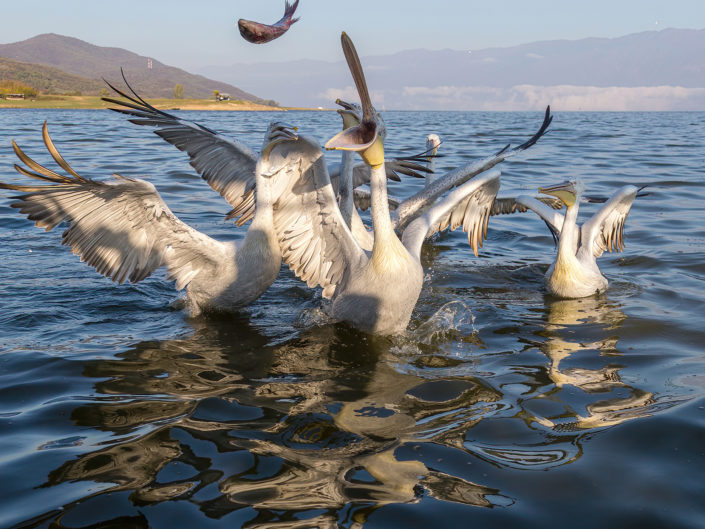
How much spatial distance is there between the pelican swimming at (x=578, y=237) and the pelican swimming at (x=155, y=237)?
3182 millimetres

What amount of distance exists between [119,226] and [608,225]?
5.77 m

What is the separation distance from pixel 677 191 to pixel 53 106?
204 feet

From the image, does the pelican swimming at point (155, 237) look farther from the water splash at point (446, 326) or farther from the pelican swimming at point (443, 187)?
the water splash at point (446, 326)

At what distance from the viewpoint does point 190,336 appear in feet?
19.6

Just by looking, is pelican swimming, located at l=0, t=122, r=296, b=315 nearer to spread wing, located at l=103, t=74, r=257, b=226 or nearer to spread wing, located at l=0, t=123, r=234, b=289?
spread wing, located at l=0, t=123, r=234, b=289

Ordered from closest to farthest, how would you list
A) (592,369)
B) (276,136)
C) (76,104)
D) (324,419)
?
(324,419) → (592,369) → (276,136) → (76,104)

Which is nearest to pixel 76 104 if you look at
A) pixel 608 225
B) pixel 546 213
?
pixel 546 213

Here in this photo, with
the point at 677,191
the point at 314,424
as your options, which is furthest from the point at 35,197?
the point at 677,191

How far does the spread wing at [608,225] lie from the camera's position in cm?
785

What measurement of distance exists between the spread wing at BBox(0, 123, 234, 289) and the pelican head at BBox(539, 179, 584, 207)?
12.8 ft

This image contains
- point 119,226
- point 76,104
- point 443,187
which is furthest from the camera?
point 76,104

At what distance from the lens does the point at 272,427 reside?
411 centimetres

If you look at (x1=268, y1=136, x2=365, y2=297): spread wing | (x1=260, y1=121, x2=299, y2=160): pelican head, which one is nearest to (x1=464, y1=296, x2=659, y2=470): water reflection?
(x1=268, y1=136, x2=365, y2=297): spread wing

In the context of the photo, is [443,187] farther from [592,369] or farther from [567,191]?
[592,369]
